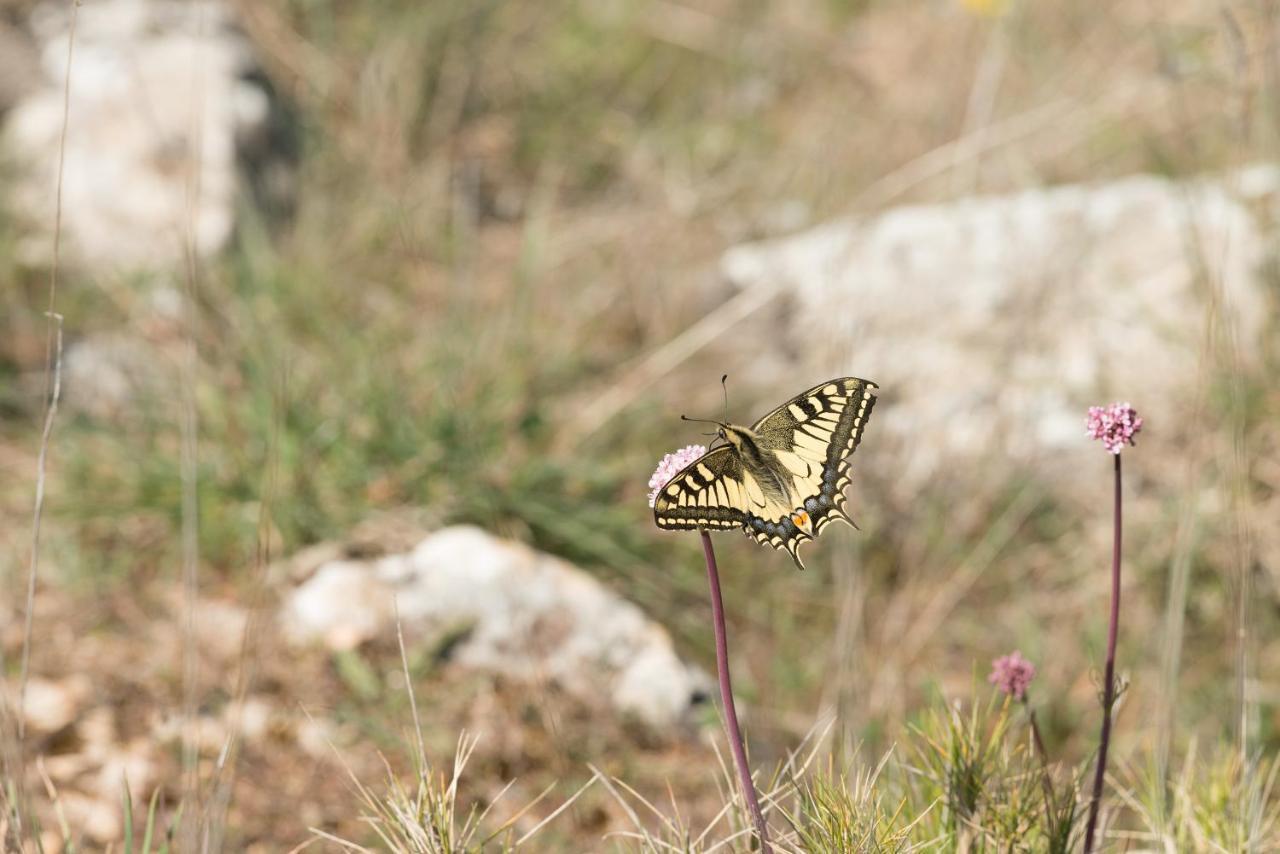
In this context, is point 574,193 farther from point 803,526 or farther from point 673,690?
point 803,526

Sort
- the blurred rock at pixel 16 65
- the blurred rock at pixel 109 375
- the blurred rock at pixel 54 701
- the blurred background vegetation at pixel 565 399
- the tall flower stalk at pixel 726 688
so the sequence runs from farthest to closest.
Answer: the blurred rock at pixel 16 65
the blurred rock at pixel 109 375
the blurred background vegetation at pixel 565 399
the blurred rock at pixel 54 701
the tall flower stalk at pixel 726 688

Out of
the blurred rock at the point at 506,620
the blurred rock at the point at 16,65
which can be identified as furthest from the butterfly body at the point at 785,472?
the blurred rock at the point at 16,65

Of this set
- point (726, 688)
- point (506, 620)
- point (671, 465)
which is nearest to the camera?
point (726, 688)

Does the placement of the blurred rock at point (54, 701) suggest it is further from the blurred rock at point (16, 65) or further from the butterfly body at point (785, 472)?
the blurred rock at point (16, 65)

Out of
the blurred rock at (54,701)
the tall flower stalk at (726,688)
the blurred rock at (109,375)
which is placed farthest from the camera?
the blurred rock at (109,375)

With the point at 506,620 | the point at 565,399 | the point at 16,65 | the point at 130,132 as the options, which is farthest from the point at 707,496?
the point at 16,65

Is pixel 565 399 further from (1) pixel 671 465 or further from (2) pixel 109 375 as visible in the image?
(1) pixel 671 465
